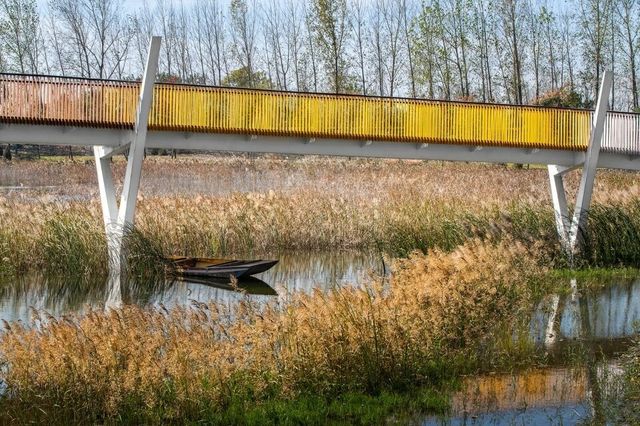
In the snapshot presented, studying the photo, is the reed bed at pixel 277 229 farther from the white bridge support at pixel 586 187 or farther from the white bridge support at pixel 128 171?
the white bridge support at pixel 128 171

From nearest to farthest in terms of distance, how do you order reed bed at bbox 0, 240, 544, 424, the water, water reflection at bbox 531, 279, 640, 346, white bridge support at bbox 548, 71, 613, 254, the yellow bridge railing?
reed bed at bbox 0, 240, 544, 424
the water
water reflection at bbox 531, 279, 640, 346
the yellow bridge railing
white bridge support at bbox 548, 71, 613, 254

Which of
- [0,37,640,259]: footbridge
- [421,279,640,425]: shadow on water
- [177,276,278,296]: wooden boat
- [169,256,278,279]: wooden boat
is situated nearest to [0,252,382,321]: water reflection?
[177,276,278,296]: wooden boat

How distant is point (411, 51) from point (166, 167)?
2301 cm

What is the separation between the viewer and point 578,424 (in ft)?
44.8

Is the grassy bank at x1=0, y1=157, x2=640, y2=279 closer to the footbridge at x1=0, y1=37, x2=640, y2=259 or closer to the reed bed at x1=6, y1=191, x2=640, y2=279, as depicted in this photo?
the reed bed at x1=6, y1=191, x2=640, y2=279

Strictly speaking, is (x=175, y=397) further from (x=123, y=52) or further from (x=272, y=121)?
(x=123, y=52)

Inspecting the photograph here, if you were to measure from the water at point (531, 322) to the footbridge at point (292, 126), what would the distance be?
2.89 metres

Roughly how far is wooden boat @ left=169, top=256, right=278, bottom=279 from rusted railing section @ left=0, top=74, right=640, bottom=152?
3.44 m

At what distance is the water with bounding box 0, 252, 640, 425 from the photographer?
14438mm

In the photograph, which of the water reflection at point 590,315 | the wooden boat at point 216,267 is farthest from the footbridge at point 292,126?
the water reflection at point 590,315

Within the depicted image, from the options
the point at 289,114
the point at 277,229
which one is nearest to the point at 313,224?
the point at 277,229

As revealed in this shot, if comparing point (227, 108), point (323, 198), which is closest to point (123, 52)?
point (323, 198)

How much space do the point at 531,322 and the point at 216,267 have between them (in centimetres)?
989

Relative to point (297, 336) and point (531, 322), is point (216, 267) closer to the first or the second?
point (531, 322)
